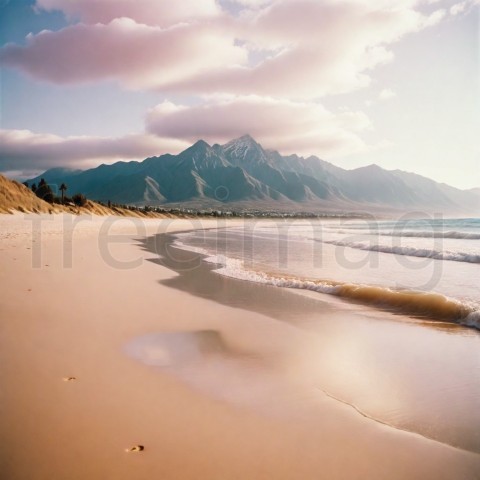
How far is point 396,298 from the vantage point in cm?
982

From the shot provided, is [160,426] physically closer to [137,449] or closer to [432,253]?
[137,449]

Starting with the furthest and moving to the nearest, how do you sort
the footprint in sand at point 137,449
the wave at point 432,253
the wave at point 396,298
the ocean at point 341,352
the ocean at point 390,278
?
the wave at point 432,253
the ocean at point 390,278
the wave at point 396,298
the ocean at point 341,352
the footprint in sand at point 137,449

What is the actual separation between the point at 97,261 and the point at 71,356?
11.7 meters

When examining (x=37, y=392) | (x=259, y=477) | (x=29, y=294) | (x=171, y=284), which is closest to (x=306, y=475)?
(x=259, y=477)

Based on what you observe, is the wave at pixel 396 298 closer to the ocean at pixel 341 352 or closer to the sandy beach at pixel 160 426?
the ocean at pixel 341 352

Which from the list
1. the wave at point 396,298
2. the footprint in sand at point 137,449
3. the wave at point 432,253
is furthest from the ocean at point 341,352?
the wave at point 432,253

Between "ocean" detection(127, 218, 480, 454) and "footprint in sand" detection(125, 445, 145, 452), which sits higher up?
"footprint in sand" detection(125, 445, 145, 452)

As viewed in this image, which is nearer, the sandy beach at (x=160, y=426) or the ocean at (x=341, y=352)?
the sandy beach at (x=160, y=426)

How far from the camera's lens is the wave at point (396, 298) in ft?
27.2

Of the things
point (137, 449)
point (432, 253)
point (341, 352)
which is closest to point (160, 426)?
point (137, 449)

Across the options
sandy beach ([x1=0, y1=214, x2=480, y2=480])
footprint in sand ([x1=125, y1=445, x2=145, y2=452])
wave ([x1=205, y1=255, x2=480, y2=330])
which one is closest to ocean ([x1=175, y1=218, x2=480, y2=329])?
wave ([x1=205, y1=255, x2=480, y2=330])

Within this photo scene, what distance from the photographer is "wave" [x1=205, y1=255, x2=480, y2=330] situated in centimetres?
830

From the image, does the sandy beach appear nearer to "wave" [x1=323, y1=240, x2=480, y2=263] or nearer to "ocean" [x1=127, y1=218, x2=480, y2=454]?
"ocean" [x1=127, y1=218, x2=480, y2=454]

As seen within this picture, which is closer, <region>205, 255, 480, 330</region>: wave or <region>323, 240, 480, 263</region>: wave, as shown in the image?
<region>205, 255, 480, 330</region>: wave
